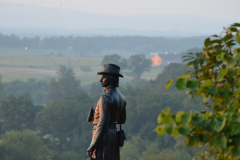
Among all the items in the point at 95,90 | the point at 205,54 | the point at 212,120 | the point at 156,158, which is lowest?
the point at 156,158

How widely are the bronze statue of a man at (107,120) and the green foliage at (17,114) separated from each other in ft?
238

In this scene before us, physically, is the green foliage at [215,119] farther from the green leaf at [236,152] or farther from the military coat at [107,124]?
the military coat at [107,124]

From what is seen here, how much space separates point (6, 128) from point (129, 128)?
73.6 feet

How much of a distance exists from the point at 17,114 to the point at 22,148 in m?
19.8

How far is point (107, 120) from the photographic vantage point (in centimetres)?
840

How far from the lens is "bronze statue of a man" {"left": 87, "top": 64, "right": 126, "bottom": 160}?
839cm

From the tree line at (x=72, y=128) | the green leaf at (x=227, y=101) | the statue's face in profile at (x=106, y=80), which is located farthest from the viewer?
the tree line at (x=72, y=128)

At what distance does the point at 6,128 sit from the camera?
78000 millimetres

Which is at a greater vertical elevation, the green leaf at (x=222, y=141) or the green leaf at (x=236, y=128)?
the green leaf at (x=236, y=128)

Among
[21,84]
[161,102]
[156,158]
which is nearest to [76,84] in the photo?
Result: [21,84]

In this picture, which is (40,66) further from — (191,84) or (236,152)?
(236,152)

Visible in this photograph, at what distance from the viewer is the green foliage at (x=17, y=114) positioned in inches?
3118

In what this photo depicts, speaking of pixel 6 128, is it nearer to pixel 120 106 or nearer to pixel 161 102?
pixel 161 102

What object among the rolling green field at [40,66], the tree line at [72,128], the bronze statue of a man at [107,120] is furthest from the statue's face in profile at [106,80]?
the rolling green field at [40,66]
